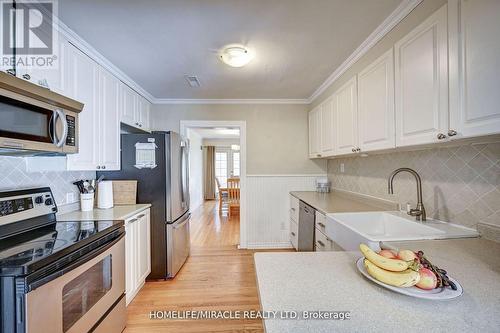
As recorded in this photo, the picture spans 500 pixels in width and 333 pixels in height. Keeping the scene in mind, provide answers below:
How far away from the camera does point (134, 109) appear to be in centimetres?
284

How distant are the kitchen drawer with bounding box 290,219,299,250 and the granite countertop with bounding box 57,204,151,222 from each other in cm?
193

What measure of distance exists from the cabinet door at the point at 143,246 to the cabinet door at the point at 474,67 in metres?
2.54

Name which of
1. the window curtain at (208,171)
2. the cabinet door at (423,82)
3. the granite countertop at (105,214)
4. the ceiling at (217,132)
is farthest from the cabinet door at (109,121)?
the window curtain at (208,171)

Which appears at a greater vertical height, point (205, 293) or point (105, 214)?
point (105, 214)

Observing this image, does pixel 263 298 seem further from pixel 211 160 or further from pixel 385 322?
pixel 211 160

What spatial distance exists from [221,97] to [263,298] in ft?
10.0

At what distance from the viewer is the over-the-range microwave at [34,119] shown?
111cm

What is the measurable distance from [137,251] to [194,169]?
457cm

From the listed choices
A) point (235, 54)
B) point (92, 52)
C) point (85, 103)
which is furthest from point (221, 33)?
point (85, 103)

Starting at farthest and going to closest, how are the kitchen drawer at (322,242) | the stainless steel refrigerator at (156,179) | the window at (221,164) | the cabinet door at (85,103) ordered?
the window at (221,164) → the stainless steel refrigerator at (156,179) → the kitchen drawer at (322,242) → the cabinet door at (85,103)

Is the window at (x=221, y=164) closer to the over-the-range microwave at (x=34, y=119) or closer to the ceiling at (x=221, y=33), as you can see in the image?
the ceiling at (x=221, y=33)

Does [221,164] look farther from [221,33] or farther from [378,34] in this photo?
[378,34]

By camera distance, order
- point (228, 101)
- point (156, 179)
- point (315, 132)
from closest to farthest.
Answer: point (156, 179) → point (315, 132) → point (228, 101)

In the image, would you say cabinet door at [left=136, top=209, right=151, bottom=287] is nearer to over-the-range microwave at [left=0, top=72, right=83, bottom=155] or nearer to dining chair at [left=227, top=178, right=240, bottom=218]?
over-the-range microwave at [left=0, top=72, right=83, bottom=155]
